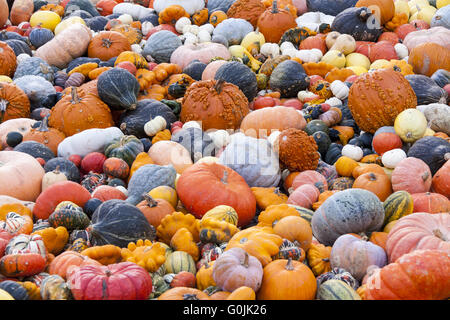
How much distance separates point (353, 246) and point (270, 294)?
71cm

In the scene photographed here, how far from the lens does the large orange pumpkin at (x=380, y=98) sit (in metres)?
5.57

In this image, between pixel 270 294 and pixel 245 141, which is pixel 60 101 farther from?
pixel 270 294

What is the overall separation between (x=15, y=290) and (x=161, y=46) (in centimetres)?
535

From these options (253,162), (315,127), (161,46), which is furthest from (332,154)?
(161,46)

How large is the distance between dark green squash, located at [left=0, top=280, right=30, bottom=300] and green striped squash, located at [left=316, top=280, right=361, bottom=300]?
166 centimetres

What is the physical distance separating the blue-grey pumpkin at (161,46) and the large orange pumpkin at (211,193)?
3.37 metres

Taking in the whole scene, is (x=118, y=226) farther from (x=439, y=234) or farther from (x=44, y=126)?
(x=44, y=126)

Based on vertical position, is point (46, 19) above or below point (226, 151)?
above

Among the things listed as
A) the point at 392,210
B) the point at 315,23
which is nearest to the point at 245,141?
the point at 392,210

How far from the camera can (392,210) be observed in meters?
4.11

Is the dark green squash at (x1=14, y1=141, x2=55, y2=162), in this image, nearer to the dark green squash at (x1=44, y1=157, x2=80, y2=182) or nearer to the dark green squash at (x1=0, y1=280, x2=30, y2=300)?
the dark green squash at (x1=44, y1=157, x2=80, y2=182)

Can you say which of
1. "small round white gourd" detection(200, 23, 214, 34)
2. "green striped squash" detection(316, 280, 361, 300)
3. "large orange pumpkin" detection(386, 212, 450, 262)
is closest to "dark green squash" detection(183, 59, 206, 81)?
"small round white gourd" detection(200, 23, 214, 34)

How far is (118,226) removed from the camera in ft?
12.6

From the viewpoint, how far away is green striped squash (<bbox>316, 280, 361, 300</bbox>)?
119 inches
